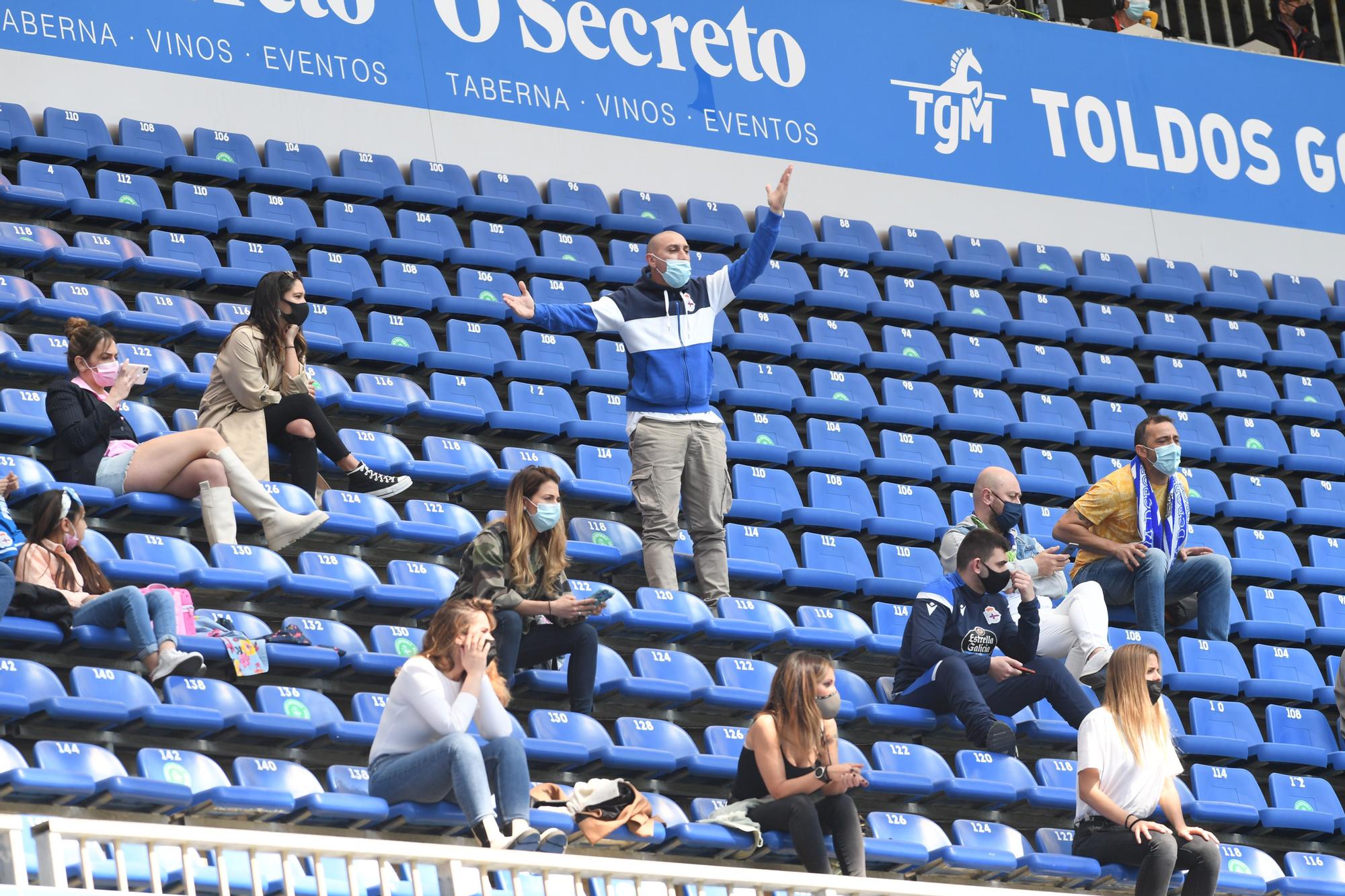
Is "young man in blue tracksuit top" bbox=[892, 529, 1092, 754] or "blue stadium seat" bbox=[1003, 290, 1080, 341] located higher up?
"blue stadium seat" bbox=[1003, 290, 1080, 341]

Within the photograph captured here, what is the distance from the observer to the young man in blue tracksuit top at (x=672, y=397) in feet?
23.0

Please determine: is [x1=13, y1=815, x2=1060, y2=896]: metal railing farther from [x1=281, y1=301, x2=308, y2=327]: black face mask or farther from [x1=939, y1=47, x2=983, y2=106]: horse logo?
[x1=939, y1=47, x2=983, y2=106]: horse logo

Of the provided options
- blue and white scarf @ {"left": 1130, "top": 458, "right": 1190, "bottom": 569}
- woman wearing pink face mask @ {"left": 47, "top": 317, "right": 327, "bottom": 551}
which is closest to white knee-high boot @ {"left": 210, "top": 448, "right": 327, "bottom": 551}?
woman wearing pink face mask @ {"left": 47, "top": 317, "right": 327, "bottom": 551}

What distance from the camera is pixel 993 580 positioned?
21.8 feet

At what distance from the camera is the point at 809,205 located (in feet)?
33.5

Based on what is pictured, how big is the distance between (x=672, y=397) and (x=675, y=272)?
1.36ft

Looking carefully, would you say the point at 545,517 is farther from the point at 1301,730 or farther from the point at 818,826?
the point at 1301,730

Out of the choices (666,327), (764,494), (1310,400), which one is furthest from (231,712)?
(1310,400)

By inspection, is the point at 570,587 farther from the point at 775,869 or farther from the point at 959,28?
the point at 959,28

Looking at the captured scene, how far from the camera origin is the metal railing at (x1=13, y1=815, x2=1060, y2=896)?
4.43m

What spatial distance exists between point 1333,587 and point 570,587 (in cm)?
347

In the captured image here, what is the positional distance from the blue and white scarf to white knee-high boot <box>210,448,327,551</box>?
9.10 feet

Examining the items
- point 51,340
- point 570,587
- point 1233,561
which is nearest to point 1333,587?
point 1233,561

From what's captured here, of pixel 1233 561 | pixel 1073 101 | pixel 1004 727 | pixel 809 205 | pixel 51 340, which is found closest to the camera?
pixel 1004 727
